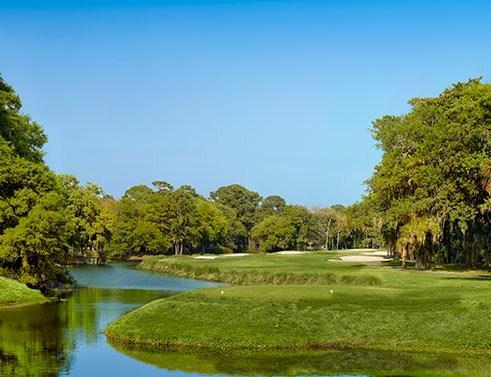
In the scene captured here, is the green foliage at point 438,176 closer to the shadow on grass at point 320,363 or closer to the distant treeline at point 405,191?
the distant treeline at point 405,191

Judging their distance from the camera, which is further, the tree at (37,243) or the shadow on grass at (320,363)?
the tree at (37,243)

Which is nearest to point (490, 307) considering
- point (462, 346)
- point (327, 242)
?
point (462, 346)

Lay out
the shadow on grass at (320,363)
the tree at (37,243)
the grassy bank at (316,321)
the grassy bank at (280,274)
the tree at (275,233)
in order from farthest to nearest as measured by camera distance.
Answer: the tree at (275,233) → the grassy bank at (280,274) → the tree at (37,243) → the grassy bank at (316,321) → the shadow on grass at (320,363)

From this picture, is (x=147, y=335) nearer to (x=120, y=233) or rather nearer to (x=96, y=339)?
(x=96, y=339)

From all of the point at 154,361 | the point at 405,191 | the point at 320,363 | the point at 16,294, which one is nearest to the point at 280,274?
the point at 405,191

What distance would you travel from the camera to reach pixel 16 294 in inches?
1864

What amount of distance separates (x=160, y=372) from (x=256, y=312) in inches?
301

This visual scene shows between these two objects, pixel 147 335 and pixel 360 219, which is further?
pixel 360 219

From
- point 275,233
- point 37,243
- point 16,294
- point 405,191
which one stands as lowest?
point 16,294

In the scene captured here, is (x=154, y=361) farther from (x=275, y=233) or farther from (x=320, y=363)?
(x=275, y=233)

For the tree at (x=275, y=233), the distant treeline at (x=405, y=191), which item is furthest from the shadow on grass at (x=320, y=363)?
the tree at (x=275, y=233)

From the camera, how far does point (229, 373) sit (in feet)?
86.7

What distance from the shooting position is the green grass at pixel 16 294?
46.2 meters

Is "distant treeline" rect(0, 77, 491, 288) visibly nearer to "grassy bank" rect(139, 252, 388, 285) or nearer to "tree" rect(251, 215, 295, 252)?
"grassy bank" rect(139, 252, 388, 285)
